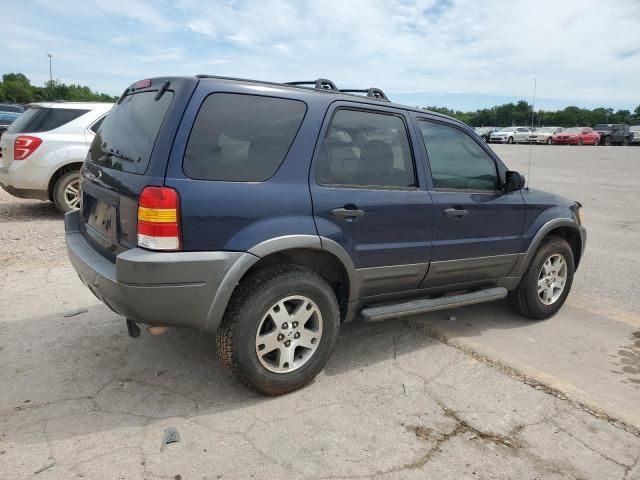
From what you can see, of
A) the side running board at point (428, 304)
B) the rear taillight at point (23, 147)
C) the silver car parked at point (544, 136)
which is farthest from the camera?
the silver car parked at point (544, 136)

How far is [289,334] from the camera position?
10.5ft

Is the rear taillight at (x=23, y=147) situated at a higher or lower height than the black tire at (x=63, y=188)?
higher

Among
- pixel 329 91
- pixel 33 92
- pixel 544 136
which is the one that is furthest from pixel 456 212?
pixel 33 92

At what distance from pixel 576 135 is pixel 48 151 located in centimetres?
3834

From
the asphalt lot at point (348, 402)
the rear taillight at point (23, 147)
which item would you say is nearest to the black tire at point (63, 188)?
the rear taillight at point (23, 147)

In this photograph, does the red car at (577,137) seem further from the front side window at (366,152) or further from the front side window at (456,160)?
the front side window at (366,152)

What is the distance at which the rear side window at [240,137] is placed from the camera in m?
2.87

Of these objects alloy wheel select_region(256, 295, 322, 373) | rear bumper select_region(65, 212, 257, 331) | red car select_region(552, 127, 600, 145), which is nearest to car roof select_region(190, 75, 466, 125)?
rear bumper select_region(65, 212, 257, 331)

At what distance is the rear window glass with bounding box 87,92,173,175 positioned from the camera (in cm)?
295

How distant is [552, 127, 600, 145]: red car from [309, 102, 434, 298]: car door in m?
39.2

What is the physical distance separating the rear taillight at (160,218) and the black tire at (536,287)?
3086 millimetres

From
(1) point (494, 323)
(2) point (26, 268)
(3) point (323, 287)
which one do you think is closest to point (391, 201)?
(3) point (323, 287)

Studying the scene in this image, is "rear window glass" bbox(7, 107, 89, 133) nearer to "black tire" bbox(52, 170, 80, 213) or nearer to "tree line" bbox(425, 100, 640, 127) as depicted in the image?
"black tire" bbox(52, 170, 80, 213)

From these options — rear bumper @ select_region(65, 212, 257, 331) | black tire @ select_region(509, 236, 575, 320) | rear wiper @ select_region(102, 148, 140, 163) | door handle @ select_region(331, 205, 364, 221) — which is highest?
rear wiper @ select_region(102, 148, 140, 163)
